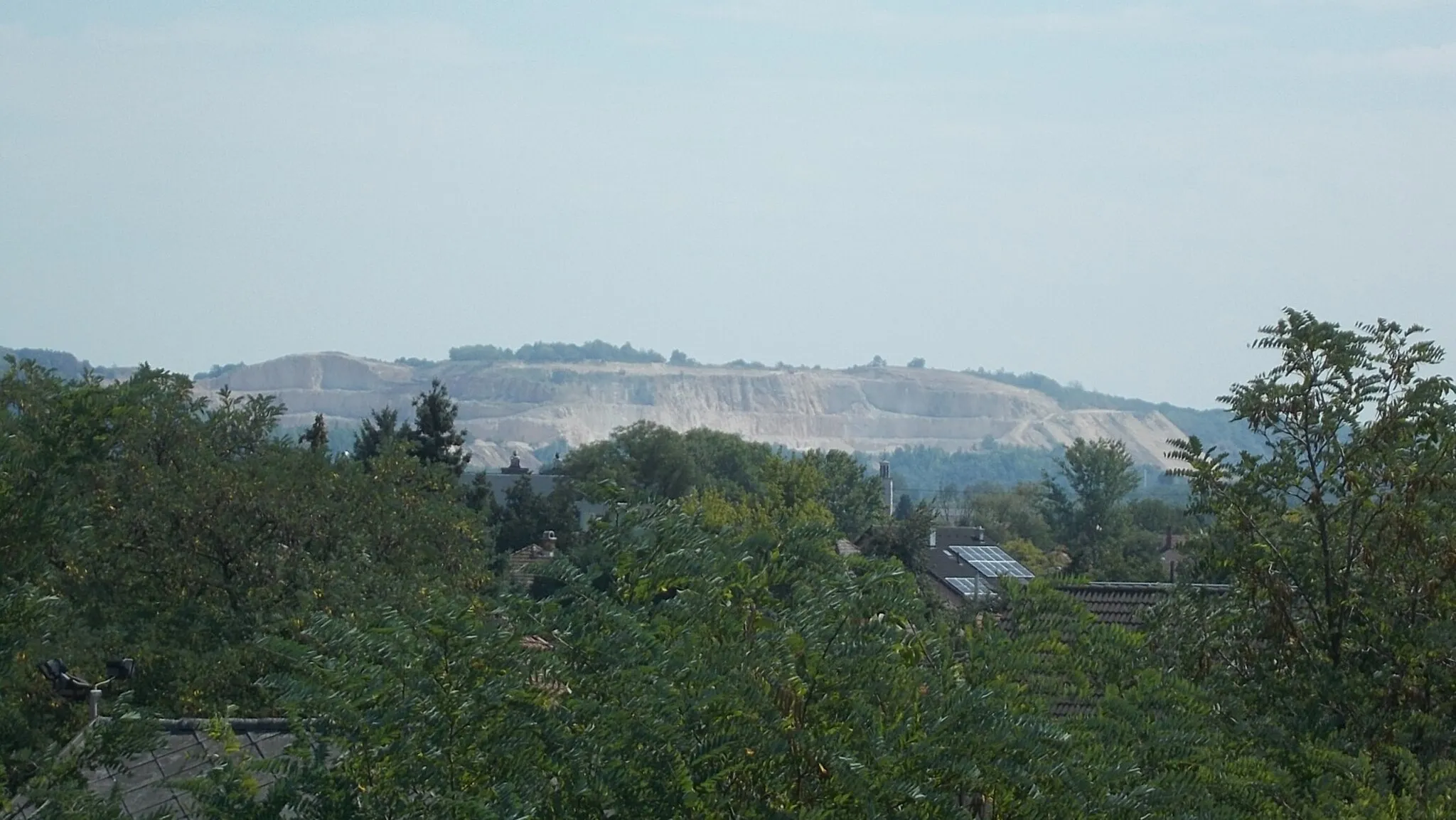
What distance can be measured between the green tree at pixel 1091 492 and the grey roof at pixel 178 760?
269 feet

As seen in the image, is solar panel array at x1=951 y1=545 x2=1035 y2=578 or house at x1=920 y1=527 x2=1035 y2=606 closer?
house at x1=920 y1=527 x2=1035 y2=606

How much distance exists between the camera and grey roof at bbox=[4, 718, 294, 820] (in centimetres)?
1027

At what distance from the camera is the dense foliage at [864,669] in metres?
5.76

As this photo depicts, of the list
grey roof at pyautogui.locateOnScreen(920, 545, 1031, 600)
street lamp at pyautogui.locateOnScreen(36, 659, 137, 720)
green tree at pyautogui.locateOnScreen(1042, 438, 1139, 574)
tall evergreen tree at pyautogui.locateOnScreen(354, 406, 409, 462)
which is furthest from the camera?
green tree at pyautogui.locateOnScreen(1042, 438, 1139, 574)

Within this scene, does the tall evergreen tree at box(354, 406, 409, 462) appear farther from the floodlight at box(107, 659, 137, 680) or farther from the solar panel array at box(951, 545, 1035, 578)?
the floodlight at box(107, 659, 137, 680)

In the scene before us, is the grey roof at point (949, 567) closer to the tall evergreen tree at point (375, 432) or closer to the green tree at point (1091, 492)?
the tall evergreen tree at point (375, 432)

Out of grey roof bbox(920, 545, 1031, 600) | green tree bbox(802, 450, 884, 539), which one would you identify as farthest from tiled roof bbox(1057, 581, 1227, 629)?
green tree bbox(802, 450, 884, 539)

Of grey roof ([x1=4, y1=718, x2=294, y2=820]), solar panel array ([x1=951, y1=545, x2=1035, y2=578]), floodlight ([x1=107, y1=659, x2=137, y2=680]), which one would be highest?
floodlight ([x1=107, y1=659, x2=137, y2=680])

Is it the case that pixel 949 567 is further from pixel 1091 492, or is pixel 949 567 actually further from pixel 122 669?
pixel 122 669

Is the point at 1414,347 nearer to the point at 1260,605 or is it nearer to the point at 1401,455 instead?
the point at 1401,455

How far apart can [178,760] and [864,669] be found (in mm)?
7011

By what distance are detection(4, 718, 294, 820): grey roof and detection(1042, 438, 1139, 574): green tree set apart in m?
82.0

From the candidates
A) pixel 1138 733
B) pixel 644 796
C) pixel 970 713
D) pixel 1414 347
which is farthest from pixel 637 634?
pixel 1414 347

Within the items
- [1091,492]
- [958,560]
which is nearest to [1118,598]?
[958,560]
